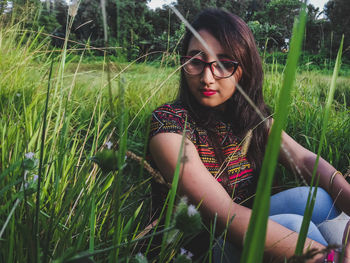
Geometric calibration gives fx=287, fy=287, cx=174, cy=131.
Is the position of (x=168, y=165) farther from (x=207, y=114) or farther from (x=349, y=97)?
(x=349, y=97)

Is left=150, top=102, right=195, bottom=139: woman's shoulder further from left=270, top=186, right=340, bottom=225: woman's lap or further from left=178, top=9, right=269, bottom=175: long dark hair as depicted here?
left=270, top=186, right=340, bottom=225: woman's lap

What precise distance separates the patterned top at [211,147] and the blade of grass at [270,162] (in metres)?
0.78

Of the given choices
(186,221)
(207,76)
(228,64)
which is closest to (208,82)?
(207,76)

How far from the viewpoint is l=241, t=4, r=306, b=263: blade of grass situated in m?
0.17

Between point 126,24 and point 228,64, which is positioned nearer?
point 126,24

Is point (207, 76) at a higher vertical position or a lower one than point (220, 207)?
higher

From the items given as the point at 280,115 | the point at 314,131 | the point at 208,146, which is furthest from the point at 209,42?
the point at 280,115

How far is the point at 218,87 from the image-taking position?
1176mm

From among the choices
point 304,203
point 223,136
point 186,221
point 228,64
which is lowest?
→ point 304,203

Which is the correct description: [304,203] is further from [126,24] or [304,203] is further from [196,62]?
[126,24]

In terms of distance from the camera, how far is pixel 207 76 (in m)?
1.13

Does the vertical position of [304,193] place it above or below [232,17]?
below

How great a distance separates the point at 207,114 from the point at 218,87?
153mm

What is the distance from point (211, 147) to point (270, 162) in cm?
106
